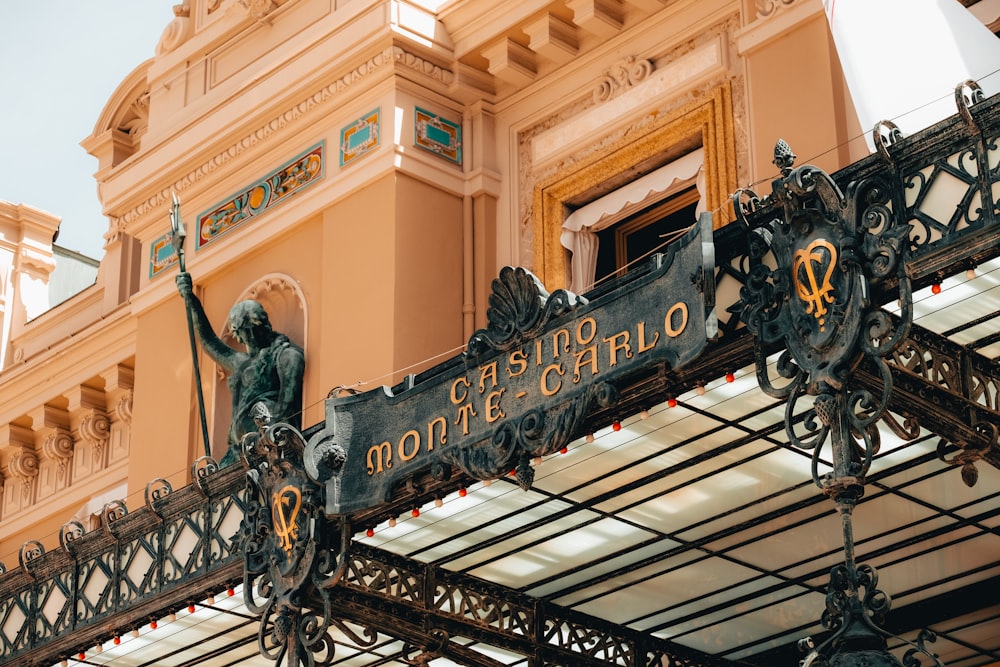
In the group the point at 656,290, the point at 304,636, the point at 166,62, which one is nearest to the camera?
the point at 656,290

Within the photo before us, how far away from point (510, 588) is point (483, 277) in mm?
4103

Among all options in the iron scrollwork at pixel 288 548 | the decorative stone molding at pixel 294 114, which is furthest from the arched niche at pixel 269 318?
the iron scrollwork at pixel 288 548

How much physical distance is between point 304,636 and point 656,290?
12.1 feet

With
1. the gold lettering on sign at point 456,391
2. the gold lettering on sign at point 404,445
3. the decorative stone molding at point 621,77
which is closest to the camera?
the gold lettering on sign at point 456,391

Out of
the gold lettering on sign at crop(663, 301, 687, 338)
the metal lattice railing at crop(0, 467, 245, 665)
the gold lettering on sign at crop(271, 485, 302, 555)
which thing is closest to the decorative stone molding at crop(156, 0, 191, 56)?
the metal lattice railing at crop(0, 467, 245, 665)

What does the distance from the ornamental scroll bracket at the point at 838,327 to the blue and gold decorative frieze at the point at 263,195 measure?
836 centimetres

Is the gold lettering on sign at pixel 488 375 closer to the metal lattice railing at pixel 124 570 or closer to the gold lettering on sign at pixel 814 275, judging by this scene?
the gold lettering on sign at pixel 814 275

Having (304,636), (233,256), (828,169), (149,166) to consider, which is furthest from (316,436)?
(149,166)

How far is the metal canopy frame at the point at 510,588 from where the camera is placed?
33.3 feet

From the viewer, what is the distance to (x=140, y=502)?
19078 millimetres

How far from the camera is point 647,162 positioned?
1689 centimetres

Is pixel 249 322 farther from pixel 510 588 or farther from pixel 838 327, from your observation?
pixel 838 327

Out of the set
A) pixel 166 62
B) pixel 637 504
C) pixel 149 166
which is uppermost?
pixel 166 62

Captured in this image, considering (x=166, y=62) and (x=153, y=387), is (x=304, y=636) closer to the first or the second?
(x=153, y=387)
